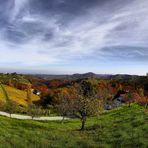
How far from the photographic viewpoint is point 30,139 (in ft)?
84.1

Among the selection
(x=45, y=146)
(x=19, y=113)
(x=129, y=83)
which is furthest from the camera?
(x=129, y=83)

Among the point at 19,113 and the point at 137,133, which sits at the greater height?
the point at 137,133

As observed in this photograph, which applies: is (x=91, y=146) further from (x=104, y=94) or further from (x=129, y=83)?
(x=129, y=83)

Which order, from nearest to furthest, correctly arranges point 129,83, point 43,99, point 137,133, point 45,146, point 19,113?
point 45,146 < point 137,133 < point 19,113 < point 43,99 < point 129,83

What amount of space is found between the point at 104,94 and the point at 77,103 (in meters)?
Result: 98.0

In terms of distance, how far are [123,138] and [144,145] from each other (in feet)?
12.5

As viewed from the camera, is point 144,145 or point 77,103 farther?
point 77,103

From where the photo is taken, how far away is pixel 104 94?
466ft

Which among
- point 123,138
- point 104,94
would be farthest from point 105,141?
point 104,94

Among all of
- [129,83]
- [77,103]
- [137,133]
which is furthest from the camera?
[129,83]

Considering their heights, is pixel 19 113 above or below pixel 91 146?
below

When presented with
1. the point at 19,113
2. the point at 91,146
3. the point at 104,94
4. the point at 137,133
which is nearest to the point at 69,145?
the point at 91,146

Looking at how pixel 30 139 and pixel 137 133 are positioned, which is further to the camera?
pixel 137 133

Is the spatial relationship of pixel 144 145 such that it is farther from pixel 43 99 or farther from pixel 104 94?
pixel 43 99
